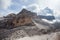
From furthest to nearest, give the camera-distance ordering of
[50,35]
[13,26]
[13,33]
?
1. [13,26]
2. [50,35]
3. [13,33]

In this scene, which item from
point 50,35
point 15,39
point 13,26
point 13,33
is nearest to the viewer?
point 15,39

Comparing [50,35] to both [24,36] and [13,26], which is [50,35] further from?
[13,26]

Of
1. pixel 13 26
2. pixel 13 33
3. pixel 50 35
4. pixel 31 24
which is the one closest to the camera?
pixel 13 33

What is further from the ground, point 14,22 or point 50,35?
point 14,22

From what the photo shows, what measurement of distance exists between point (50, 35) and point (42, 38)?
138cm

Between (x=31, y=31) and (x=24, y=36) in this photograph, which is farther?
(x=31, y=31)

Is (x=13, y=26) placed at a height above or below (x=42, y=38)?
above

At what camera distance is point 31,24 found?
1995 centimetres

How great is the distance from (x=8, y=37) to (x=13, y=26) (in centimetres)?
399

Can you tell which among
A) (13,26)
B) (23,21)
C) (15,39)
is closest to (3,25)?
(13,26)

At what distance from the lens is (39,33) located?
1781cm

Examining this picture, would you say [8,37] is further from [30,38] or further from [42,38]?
[42,38]

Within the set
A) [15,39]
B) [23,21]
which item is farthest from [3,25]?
[15,39]

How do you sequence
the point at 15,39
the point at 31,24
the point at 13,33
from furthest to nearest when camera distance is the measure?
the point at 31,24 → the point at 13,33 → the point at 15,39
